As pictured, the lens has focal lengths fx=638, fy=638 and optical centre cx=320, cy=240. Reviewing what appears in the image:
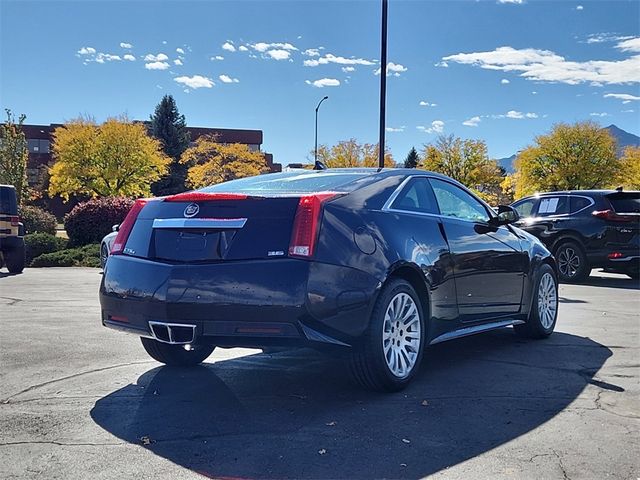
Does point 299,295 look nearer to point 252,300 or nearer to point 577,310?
point 252,300

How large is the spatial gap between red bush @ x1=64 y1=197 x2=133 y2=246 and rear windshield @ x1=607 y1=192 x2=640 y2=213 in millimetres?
13721

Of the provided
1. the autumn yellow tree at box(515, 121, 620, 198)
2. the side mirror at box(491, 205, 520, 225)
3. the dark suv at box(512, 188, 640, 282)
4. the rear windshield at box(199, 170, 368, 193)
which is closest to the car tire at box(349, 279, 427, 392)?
the rear windshield at box(199, 170, 368, 193)

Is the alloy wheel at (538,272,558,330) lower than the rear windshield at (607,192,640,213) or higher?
lower

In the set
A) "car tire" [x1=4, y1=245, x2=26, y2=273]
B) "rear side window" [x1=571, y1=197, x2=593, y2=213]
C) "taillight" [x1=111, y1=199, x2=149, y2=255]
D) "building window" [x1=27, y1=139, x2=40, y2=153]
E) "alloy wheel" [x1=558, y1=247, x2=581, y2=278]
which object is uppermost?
"building window" [x1=27, y1=139, x2=40, y2=153]

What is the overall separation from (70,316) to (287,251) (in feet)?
15.4

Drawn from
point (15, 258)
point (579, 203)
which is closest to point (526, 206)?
point (579, 203)

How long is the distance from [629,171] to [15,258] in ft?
136

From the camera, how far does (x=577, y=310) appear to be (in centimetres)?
854

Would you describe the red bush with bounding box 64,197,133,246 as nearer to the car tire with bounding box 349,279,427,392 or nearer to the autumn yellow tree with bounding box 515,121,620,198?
the car tire with bounding box 349,279,427,392

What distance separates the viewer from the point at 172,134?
54.8 meters

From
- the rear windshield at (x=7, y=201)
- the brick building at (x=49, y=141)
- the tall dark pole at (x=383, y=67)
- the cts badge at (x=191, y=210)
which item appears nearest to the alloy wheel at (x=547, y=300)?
the cts badge at (x=191, y=210)

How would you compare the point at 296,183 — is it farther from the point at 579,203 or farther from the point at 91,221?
the point at 91,221

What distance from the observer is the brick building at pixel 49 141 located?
53.5 meters

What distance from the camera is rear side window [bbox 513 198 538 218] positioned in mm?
13492
